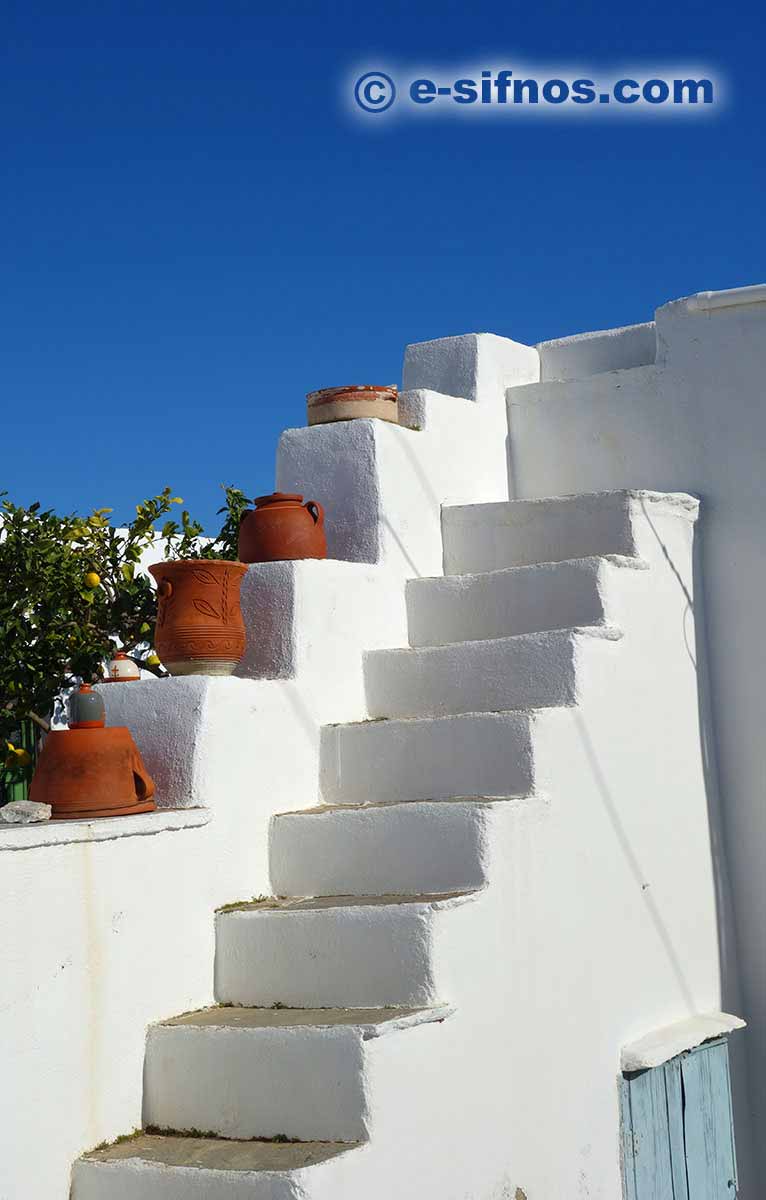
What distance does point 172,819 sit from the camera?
4148 mm

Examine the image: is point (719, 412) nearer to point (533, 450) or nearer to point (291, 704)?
point (533, 450)

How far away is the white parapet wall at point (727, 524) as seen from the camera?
5.64 m

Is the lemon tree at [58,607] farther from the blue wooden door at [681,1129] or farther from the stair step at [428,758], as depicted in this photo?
the blue wooden door at [681,1129]

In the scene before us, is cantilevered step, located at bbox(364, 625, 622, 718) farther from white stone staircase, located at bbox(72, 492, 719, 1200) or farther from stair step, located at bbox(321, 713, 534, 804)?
stair step, located at bbox(321, 713, 534, 804)

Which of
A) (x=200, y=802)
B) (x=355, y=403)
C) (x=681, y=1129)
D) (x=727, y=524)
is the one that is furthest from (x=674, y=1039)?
(x=355, y=403)

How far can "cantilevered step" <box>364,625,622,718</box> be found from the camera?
481cm

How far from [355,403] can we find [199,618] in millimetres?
1423

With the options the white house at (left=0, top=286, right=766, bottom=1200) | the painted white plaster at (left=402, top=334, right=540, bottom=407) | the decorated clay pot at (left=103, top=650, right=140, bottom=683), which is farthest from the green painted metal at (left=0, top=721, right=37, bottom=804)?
the painted white plaster at (left=402, top=334, right=540, bottom=407)

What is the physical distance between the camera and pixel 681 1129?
5062mm

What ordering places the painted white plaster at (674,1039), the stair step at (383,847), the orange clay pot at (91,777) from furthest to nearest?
the painted white plaster at (674,1039) → the stair step at (383,847) → the orange clay pot at (91,777)

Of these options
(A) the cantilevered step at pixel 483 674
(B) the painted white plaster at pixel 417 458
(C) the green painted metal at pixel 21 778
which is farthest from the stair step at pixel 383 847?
(C) the green painted metal at pixel 21 778

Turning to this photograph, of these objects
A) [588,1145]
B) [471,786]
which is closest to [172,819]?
[471,786]

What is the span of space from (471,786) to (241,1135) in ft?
4.55

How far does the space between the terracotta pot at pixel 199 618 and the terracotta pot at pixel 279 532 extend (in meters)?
0.32
